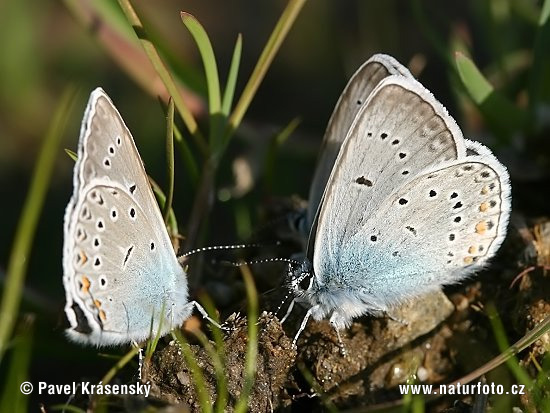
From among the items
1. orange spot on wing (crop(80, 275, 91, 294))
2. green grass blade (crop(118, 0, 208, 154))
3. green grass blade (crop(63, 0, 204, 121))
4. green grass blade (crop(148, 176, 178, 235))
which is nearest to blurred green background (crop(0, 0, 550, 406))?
green grass blade (crop(63, 0, 204, 121))

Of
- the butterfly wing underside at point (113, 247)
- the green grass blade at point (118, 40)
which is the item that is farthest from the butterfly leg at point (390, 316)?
the green grass blade at point (118, 40)

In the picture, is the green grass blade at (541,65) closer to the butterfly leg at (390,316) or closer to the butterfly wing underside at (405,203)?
the butterfly wing underside at (405,203)

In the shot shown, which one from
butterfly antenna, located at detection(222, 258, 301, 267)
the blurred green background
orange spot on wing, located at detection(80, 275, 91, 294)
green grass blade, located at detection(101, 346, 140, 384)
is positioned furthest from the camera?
the blurred green background

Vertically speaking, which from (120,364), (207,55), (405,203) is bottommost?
(120,364)

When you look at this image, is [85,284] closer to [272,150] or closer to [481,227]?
[272,150]

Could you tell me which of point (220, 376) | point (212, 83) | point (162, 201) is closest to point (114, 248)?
point (162, 201)

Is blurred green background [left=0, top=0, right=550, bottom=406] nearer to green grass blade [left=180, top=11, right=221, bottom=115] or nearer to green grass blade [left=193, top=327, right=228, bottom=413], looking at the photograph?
green grass blade [left=180, top=11, right=221, bottom=115]

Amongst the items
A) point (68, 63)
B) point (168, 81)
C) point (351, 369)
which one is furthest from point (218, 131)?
point (68, 63)
